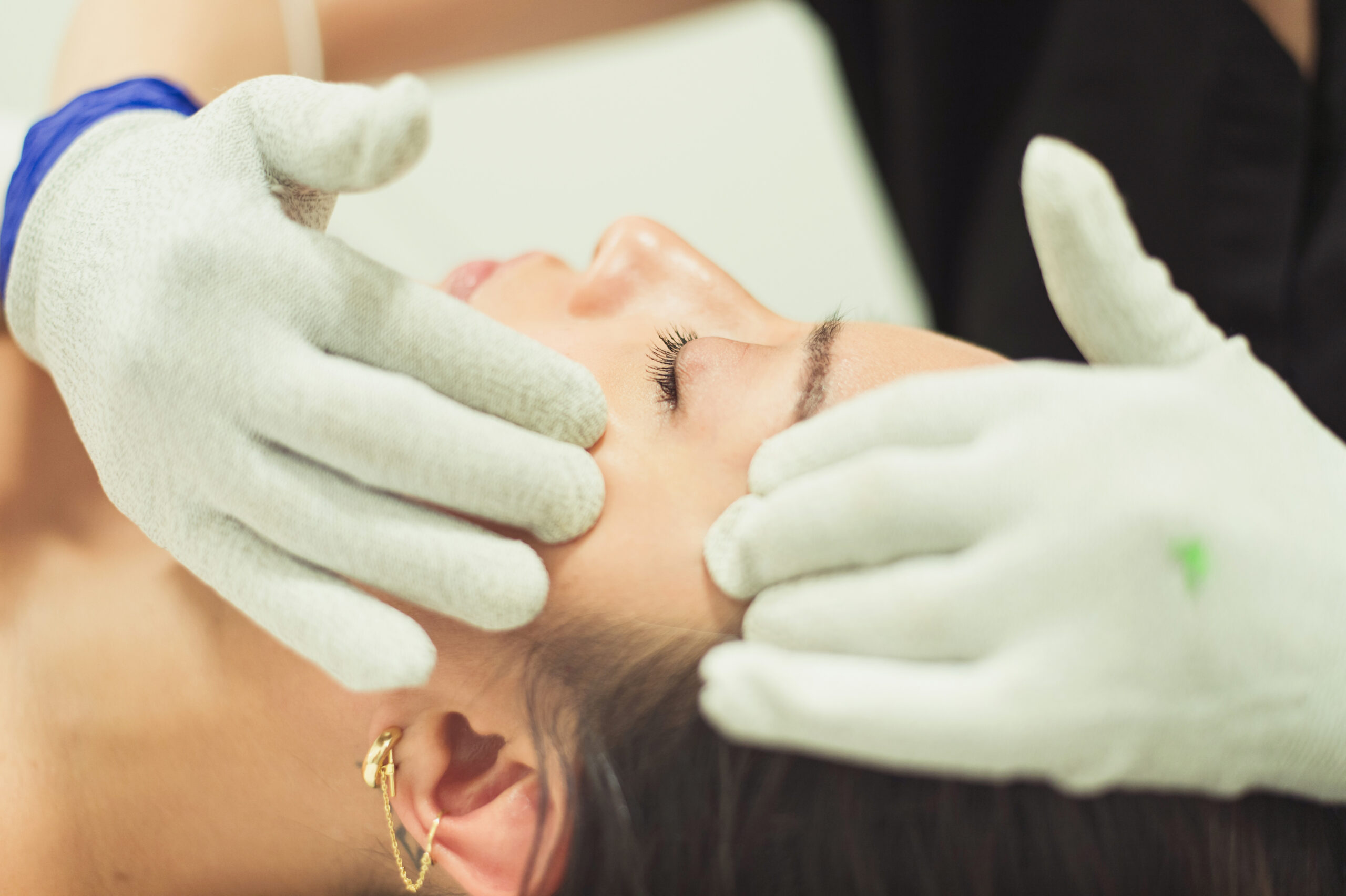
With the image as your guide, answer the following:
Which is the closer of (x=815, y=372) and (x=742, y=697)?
(x=742, y=697)

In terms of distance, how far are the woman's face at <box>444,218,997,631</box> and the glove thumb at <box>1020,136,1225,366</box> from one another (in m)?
0.12

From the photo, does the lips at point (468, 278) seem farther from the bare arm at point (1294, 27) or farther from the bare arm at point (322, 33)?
the bare arm at point (1294, 27)

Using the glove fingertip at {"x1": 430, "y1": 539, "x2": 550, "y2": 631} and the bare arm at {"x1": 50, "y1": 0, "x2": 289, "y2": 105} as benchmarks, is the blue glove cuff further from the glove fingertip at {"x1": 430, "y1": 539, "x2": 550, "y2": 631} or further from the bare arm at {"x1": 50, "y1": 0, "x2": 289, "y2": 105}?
the glove fingertip at {"x1": 430, "y1": 539, "x2": 550, "y2": 631}

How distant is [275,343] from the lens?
0.57 metres

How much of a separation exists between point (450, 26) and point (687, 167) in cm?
52

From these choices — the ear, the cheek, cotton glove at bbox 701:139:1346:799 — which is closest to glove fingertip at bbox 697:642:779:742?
cotton glove at bbox 701:139:1346:799

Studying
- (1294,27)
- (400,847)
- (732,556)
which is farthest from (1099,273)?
(1294,27)

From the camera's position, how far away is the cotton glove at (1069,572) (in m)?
0.49

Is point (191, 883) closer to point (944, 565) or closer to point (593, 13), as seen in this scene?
point (944, 565)

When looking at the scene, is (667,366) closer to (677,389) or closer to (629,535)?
(677,389)

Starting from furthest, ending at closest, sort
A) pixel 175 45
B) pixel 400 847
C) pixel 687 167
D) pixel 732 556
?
pixel 687 167, pixel 175 45, pixel 400 847, pixel 732 556

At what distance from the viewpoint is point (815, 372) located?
0.66 metres

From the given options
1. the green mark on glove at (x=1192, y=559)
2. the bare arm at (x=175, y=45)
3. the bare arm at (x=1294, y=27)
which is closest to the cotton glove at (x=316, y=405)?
the green mark on glove at (x=1192, y=559)

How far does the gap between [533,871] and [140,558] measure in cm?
47
